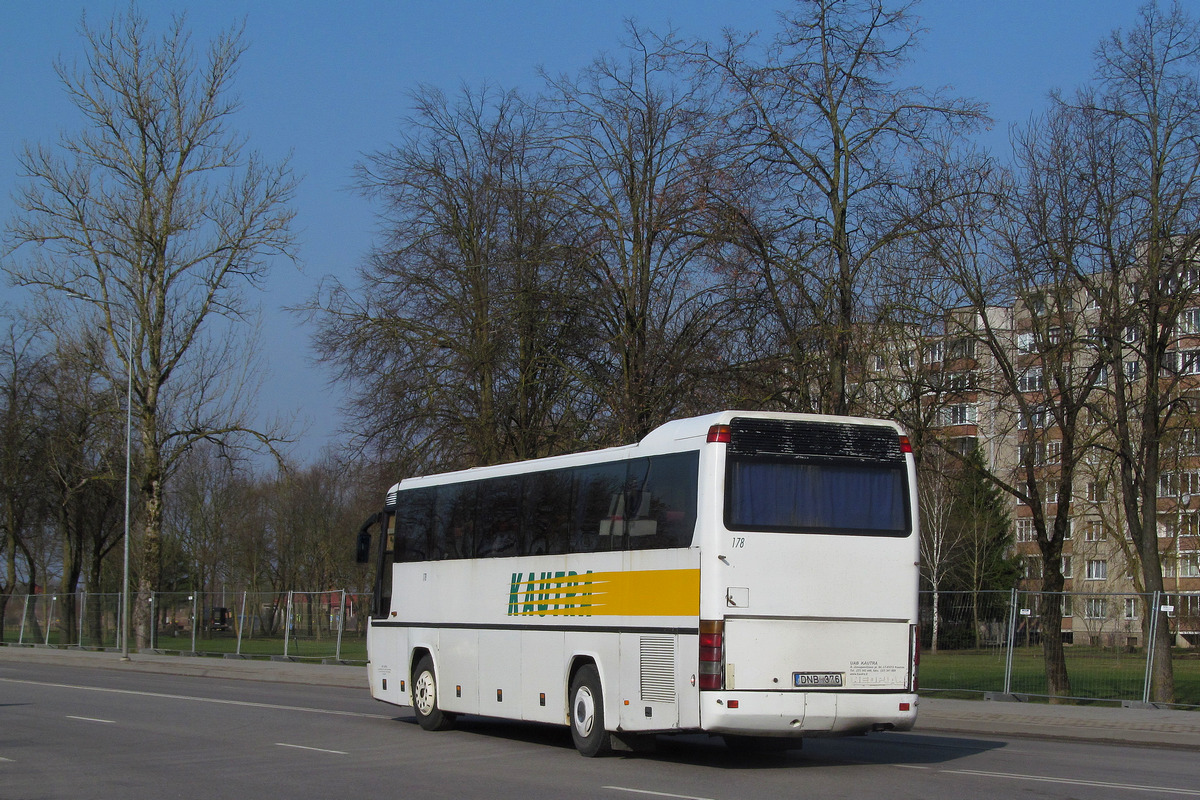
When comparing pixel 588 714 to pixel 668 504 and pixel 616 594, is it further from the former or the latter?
pixel 668 504

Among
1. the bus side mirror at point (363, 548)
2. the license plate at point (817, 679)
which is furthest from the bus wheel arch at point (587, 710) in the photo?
the bus side mirror at point (363, 548)

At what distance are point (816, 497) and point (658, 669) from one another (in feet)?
7.64

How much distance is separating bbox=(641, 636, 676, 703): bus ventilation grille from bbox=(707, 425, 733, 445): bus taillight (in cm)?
199

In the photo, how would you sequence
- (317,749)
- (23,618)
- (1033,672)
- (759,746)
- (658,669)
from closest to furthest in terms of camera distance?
1. (658,669)
2. (317,749)
3. (759,746)
4. (1033,672)
5. (23,618)

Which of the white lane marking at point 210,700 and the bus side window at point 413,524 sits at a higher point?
the bus side window at point 413,524

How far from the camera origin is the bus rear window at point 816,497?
1277 cm

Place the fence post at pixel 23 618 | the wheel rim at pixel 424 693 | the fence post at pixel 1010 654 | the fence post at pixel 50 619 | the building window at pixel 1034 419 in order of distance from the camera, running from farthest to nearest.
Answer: the fence post at pixel 23 618, the fence post at pixel 50 619, the building window at pixel 1034 419, the fence post at pixel 1010 654, the wheel rim at pixel 424 693

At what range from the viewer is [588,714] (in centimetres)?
1433

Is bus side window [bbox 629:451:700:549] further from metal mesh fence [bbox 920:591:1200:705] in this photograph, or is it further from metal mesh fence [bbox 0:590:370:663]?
metal mesh fence [bbox 0:590:370:663]

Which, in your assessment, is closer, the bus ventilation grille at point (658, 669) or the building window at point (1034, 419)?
the bus ventilation grille at point (658, 669)

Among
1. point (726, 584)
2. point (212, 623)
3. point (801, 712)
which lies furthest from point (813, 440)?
point (212, 623)

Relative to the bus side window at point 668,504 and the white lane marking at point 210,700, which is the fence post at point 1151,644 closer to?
the bus side window at point 668,504

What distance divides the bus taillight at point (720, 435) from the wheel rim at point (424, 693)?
6708 mm

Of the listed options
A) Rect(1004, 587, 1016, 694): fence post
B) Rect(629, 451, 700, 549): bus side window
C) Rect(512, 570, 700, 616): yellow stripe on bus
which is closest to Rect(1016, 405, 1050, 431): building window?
Rect(1004, 587, 1016, 694): fence post
